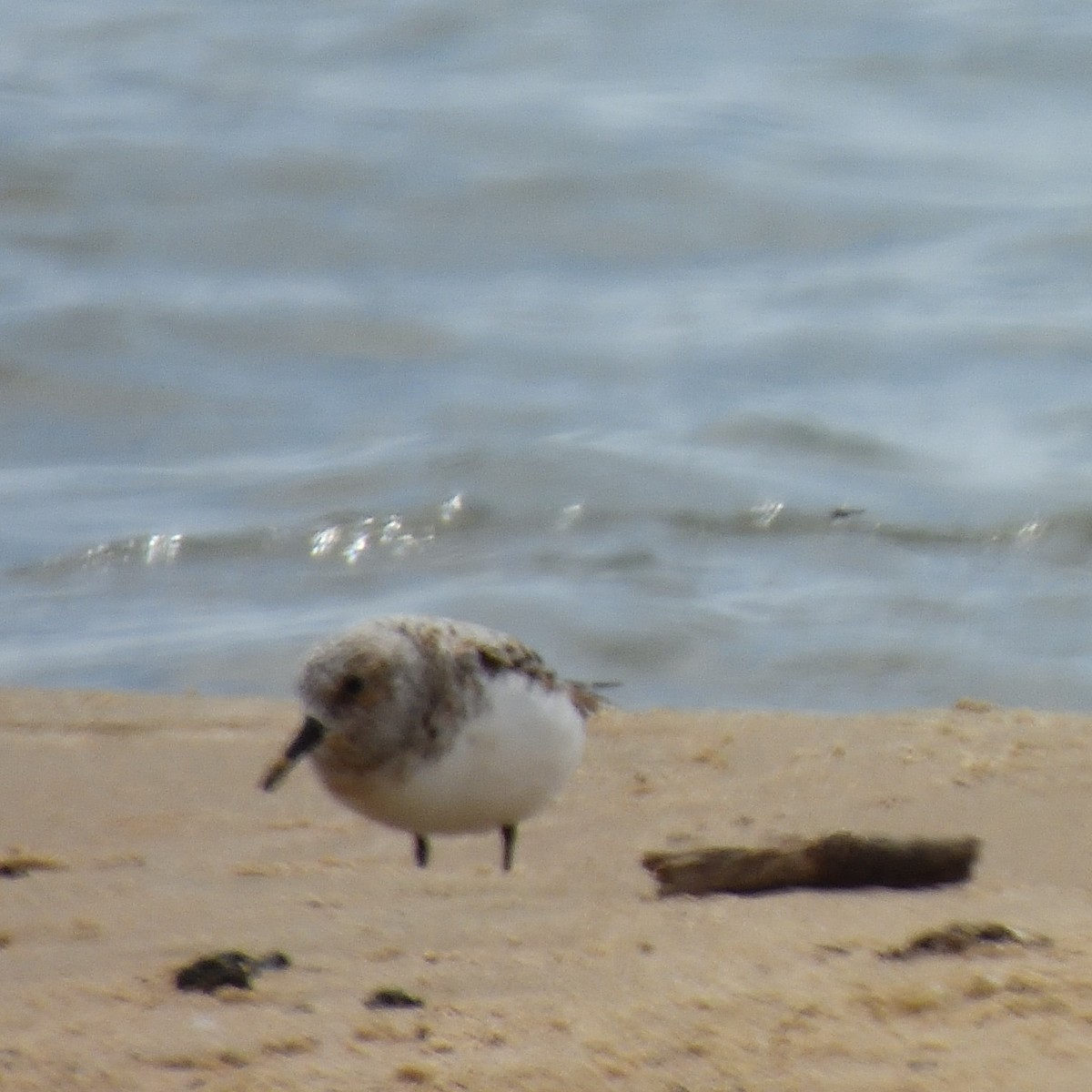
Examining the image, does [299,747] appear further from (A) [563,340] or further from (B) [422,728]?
(A) [563,340]

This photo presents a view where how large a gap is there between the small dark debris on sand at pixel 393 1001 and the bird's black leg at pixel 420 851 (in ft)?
4.40

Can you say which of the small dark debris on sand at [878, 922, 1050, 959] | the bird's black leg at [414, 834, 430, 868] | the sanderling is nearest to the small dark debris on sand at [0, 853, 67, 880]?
the sanderling

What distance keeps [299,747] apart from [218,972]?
2.64 feet

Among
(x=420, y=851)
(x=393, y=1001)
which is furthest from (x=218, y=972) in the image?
(x=420, y=851)

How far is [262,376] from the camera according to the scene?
37.9 ft

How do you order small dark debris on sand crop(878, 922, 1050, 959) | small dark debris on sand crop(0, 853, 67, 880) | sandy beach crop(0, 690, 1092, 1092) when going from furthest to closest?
small dark debris on sand crop(0, 853, 67, 880) < small dark debris on sand crop(878, 922, 1050, 959) < sandy beach crop(0, 690, 1092, 1092)

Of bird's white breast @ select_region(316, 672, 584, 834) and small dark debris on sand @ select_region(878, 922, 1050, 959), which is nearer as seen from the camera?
small dark debris on sand @ select_region(878, 922, 1050, 959)

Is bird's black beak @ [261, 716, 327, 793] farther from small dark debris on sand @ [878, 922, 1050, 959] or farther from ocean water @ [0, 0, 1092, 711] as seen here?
ocean water @ [0, 0, 1092, 711]

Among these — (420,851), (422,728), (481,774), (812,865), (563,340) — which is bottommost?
(420,851)

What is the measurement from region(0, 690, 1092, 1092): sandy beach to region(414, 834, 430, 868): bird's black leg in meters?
0.08

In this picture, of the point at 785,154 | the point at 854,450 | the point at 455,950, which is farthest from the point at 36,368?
the point at 455,950

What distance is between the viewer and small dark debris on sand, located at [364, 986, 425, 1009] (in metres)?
3.41

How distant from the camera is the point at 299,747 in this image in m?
4.26

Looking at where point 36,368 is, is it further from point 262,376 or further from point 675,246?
point 675,246
